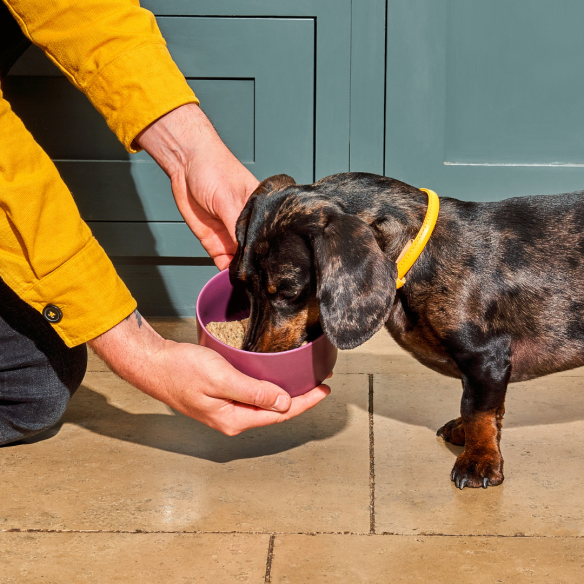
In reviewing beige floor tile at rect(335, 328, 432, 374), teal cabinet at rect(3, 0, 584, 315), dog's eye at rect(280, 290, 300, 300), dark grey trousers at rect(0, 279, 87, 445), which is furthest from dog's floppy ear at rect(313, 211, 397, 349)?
teal cabinet at rect(3, 0, 584, 315)

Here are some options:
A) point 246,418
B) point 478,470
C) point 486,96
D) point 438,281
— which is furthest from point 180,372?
point 486,96

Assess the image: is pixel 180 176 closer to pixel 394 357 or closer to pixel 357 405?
pixel 357 405

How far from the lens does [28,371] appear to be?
2.31 metres

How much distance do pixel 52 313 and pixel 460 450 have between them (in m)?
1.41

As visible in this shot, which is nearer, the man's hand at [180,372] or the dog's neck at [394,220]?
the man's hand at [180,372]

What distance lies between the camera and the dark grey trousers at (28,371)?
2.27 meters

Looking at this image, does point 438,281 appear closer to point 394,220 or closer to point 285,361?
point 394,220

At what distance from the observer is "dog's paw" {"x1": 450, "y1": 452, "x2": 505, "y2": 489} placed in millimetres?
2154

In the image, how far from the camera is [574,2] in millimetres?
3398

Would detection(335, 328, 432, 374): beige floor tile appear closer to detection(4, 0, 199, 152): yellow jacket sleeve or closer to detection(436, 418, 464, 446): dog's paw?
detection(436, 418, 464, 446): dog's paw

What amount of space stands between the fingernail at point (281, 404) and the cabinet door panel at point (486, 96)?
6.56 ft

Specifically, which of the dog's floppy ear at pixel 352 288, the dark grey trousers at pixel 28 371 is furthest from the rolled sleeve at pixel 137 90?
the dog's floppy ear at pixel 352 288

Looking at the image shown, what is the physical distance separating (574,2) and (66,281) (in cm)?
285

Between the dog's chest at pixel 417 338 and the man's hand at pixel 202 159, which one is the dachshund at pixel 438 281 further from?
the man's hand at pixel 202 159
